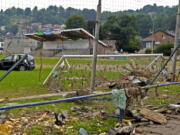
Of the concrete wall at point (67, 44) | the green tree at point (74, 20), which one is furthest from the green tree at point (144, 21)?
the concrete wall at point (67, 44)

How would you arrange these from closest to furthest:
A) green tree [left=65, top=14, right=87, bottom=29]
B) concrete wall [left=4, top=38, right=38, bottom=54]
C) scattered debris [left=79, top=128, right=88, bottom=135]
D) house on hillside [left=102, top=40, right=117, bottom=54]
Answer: scattered debris [left=79, top=128, right=88, bottom=135] → concrete wall [left=4, top=38, right=38, bottom=54] → green tree [left=65, top=14, right=87, bottom=29] → house on hillside [left=102, top=40, right=117, bottom=54]

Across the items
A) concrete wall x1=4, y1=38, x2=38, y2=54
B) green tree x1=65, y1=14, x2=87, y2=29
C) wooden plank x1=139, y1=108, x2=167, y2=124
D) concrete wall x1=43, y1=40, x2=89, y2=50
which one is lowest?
wooden plank x1=139, y1=108, x2=167, y2=124

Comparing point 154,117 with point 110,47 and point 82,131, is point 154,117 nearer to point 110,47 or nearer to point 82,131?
point 82,131

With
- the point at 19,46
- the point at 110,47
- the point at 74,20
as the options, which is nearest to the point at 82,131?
the point at 19,46

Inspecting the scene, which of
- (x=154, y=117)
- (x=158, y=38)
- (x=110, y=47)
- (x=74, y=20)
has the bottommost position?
(x=110, y=47)

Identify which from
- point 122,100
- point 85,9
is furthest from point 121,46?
point 122,100

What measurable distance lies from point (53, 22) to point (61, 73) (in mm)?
3181

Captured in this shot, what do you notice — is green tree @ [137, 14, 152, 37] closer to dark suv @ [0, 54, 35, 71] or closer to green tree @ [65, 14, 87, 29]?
green tree @ [65, 14, 87, 29]

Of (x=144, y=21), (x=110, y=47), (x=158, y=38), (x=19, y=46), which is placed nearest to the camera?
(x=19, y=46)

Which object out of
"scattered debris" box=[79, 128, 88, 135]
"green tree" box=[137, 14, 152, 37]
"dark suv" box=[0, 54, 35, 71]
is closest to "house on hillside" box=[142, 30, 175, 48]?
"green tree" box=[137, 14, 152, 37]

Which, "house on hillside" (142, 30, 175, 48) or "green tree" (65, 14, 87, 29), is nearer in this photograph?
"green tree" (65, 14, 87, 29)

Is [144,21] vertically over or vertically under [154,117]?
over

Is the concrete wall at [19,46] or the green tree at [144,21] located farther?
the green tree at [144,21]

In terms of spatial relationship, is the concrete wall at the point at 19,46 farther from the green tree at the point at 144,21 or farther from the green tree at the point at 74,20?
the green tree at the point at 144,21
